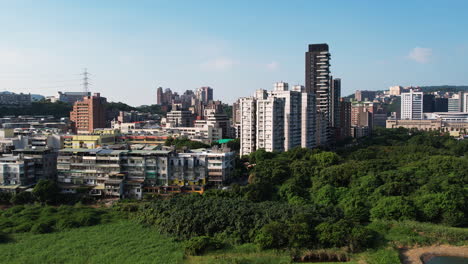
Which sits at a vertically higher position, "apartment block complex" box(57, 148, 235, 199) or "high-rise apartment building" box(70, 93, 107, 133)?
"high-rise apartment building" box(70, 93, 107, 133)

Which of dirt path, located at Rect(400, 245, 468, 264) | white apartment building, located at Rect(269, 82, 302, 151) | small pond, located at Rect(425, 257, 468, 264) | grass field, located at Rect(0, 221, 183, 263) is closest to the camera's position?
grass field, located at Rect(0, 221, 183, 263)

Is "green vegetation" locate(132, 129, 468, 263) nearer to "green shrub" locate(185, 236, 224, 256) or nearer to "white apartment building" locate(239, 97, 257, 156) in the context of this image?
"green shrub" locate(185, 236, 224, 256)

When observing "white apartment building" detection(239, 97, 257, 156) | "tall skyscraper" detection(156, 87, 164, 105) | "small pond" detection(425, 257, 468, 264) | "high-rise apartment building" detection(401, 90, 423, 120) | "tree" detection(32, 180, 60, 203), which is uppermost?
"tall skyscraper" detection(156, 87, 164, 105)

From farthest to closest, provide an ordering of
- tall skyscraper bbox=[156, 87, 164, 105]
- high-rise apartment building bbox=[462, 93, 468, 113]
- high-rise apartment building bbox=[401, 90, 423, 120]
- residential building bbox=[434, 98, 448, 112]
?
tall skyscraper bbox=[156, 87, 164, 105]
residential building bbox=[434, 98, 448, 112]
high-rise apartment building bbox=[462, 93, 468, 113]
high-rise apartment building bbox=[401, 90, 423, 120]

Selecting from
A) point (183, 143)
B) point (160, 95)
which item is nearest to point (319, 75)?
point (183, 143)

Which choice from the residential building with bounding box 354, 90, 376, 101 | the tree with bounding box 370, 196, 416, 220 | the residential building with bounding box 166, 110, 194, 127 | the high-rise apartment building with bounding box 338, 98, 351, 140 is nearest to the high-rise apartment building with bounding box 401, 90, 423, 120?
the residential building with bounding box 354, 90, 376, 101

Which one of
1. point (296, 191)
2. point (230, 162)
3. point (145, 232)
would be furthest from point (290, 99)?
point (145, 232)

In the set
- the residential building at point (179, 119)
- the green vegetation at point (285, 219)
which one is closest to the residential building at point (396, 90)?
the residential building at point (179, 119)
